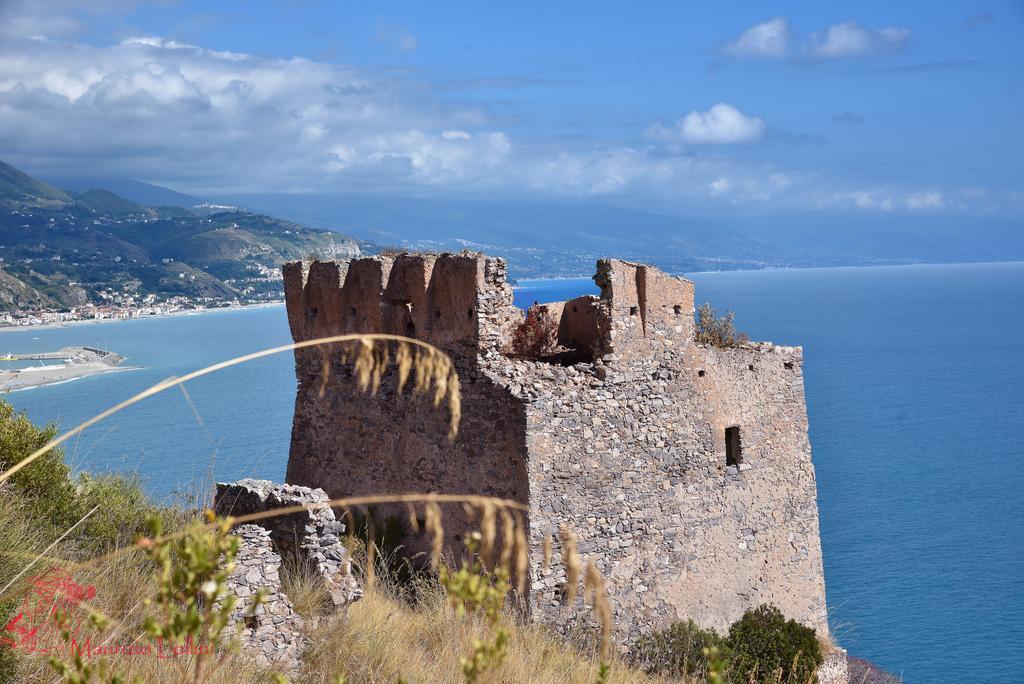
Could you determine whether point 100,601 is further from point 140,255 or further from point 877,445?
point 140,255

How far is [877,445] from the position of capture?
47.6 meters

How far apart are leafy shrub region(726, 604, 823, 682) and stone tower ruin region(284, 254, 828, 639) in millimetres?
260

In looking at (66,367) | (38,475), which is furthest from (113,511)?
(66,367)

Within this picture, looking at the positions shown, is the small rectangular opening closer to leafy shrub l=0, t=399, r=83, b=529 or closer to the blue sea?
the blue sea

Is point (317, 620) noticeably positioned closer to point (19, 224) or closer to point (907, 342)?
point (907, 342)

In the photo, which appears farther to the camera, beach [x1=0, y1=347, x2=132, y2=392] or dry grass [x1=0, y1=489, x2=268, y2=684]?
beach [x1=0, y1=347, x2=132, y2=392]

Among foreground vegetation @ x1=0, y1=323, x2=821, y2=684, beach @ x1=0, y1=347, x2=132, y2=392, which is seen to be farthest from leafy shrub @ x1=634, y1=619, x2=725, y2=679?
beach @ x1=0, y1=347, x2=132, y2=392

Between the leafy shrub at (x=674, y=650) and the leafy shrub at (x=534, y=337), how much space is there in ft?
12.5

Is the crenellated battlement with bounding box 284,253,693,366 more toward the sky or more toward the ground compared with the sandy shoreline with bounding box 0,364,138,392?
more toward the sky

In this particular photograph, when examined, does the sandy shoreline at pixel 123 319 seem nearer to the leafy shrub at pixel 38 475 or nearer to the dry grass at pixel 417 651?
the leafy shrub at pixel 38 475

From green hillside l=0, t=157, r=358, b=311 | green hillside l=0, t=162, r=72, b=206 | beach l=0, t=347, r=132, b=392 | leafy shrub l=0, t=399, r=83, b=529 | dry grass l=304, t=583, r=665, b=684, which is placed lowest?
beach l=0, t=347, r=132, b=392

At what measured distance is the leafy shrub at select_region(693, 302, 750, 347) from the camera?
14789mm

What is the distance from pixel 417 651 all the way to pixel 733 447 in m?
7.49

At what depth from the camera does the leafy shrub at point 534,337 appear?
43.6 ft
